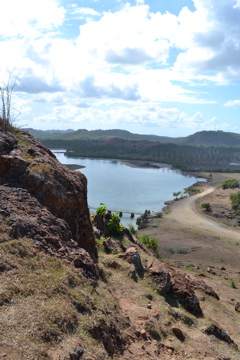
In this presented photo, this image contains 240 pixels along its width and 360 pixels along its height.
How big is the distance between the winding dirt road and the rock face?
36951 millimetres

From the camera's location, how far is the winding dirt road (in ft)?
156

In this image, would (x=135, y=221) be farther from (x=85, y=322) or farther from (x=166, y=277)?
(x=85, y=322)


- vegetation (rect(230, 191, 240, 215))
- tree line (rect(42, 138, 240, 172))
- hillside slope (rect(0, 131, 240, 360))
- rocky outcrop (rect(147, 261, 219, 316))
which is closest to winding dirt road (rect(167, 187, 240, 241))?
vegetation (rect(230, 191, 240, 215))

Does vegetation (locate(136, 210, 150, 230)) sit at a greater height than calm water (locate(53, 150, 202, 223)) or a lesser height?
lesser

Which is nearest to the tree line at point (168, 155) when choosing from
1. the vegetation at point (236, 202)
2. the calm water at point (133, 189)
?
the calm water at point (133, 189)

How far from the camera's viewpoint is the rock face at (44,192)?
882cm

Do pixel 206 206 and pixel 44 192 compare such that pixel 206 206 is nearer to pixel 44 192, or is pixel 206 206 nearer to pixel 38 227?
pixel 44 192

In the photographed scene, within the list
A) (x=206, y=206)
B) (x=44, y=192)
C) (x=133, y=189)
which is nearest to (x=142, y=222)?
(x=206, y=206)

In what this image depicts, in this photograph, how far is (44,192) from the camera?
9.88m

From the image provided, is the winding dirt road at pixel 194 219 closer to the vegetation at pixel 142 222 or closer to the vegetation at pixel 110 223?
the vegetation at pixel 142 222

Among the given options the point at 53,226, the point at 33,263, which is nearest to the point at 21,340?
the point at 33,263

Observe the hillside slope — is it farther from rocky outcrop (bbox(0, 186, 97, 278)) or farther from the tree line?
the tree line

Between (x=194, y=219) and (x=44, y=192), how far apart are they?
48.5 m

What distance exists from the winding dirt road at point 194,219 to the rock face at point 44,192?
3695cm
